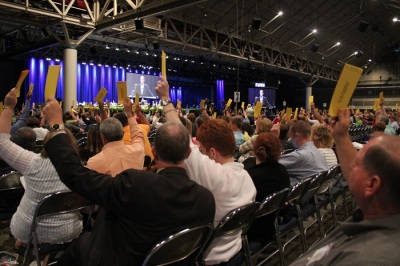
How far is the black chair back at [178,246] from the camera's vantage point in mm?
1821

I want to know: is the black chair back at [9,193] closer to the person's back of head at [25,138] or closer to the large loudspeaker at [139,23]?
the person's back of head at [25,138]

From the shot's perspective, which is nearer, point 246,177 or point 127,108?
point 246,177

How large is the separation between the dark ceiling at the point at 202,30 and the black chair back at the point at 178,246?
8532 millimetres

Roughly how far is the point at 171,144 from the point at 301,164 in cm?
236


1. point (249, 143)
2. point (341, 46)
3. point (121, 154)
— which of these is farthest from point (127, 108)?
point (341, 46)

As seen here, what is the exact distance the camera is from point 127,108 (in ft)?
12.4

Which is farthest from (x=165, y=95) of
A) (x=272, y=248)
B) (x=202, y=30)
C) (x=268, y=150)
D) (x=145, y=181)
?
(x=202, y=30)

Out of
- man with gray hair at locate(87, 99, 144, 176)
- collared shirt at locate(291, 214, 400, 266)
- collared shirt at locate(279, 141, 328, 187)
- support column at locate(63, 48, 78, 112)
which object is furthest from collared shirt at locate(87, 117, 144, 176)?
support column at locate(63, 48, 78, 112)

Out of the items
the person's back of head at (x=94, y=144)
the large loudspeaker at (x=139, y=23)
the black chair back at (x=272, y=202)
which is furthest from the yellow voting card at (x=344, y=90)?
the large loudspeaker at (x=139, y=23)

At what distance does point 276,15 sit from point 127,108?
16.1 meters

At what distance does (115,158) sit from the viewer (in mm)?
3334

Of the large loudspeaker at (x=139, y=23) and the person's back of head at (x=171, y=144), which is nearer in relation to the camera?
the person's back of head at (x=171, y=144)

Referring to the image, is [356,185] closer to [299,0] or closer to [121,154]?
[121,154]

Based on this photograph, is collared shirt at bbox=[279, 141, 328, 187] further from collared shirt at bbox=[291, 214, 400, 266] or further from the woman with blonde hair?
collared shirt at bbox=[291, 214, 400, 266]
